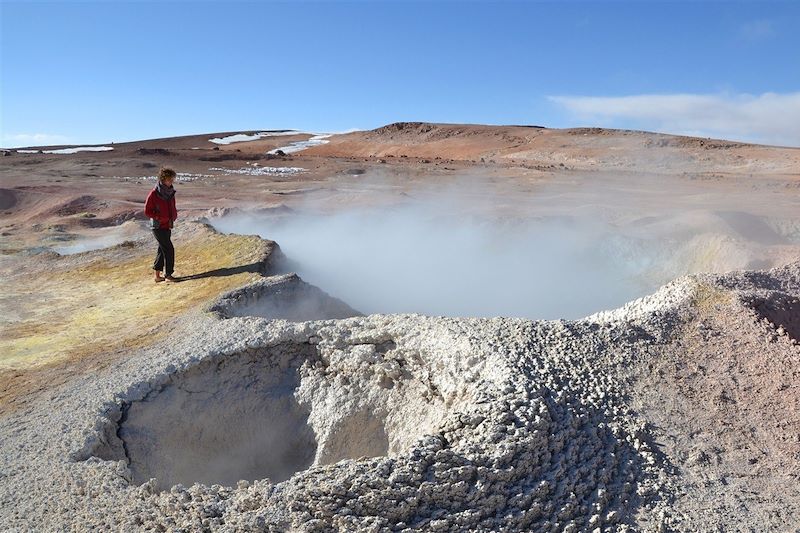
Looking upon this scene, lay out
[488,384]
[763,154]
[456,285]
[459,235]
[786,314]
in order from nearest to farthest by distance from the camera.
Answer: [488,384] < [786,314] < [456,285] < [459,235] < [763,154]

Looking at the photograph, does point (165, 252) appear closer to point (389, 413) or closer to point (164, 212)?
point (164, 212)

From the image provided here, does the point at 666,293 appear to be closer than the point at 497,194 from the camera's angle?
Yes

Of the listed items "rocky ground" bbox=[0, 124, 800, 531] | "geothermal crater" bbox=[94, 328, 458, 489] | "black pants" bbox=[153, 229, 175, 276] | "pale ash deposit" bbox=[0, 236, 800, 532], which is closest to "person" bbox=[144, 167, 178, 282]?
"black pants" bbox=[153, 229, 175, 276]

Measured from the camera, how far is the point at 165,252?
263 inches

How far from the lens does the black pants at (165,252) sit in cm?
660

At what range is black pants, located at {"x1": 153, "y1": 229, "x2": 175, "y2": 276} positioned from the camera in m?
6.60

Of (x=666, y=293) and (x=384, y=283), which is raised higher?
(x=666, y=293)

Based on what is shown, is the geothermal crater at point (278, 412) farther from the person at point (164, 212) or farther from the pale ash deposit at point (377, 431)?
the person at point (164, 212)

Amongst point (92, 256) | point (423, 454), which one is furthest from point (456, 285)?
point (423, 454)

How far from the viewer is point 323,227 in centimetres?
1138

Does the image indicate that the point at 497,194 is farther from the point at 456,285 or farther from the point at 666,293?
the point at 666,293

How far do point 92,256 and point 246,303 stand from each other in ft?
12.1

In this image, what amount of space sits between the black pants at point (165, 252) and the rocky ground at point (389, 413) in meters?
0.38

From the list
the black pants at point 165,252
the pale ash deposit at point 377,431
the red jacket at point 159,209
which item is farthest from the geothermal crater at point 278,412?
the red jacket at point 159,209
